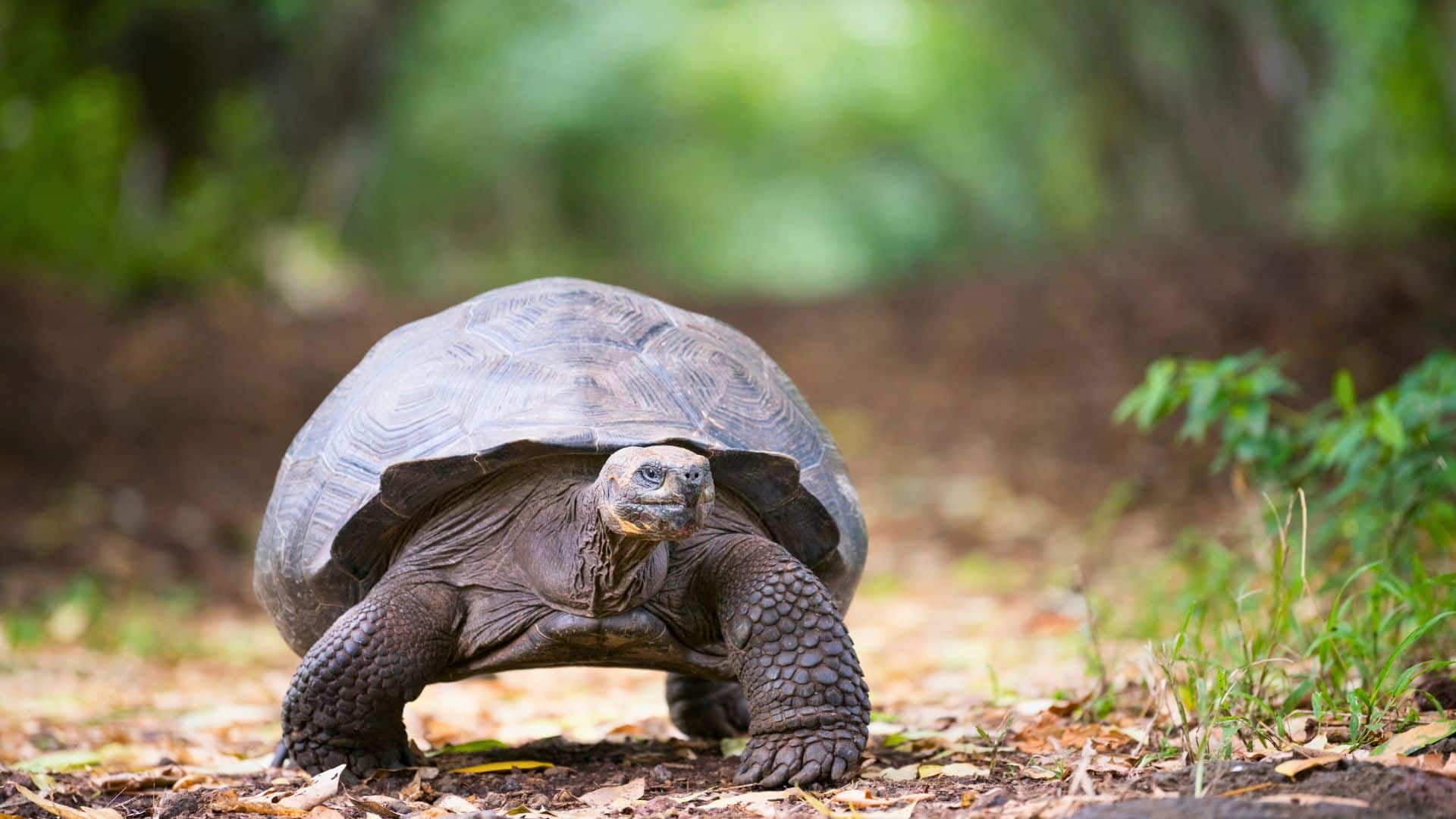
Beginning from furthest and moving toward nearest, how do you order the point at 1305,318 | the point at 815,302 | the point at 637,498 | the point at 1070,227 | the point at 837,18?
the point at 837,18 < the point at 1070,227 < the point at 815,302 < the point at 1305,318 < the point at 637,498

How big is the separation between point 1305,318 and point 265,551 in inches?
317

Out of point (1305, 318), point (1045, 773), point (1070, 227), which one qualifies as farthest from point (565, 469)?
point (1070, 227)

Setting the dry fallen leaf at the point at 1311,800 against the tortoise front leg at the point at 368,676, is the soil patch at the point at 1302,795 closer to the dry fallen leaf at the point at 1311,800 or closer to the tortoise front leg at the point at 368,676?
the dry fallen leaf at the point at 1311,800

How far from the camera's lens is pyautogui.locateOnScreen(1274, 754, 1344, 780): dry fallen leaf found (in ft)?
7.98

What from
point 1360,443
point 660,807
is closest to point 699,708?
point 660,807

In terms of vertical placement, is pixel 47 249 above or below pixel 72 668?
above

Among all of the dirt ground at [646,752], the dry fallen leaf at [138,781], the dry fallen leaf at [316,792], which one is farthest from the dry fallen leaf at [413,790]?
the dry fallen leaf at [138,781]

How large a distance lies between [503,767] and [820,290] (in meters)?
16.0

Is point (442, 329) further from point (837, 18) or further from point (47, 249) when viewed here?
point (837, 18)

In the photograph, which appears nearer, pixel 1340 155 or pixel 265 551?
pixel 265 551

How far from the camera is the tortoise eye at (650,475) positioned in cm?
265

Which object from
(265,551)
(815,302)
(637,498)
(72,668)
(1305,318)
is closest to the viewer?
(637,498)

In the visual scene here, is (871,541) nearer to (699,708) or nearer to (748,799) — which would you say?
(699,708)

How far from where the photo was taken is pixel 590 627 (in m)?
2.94
